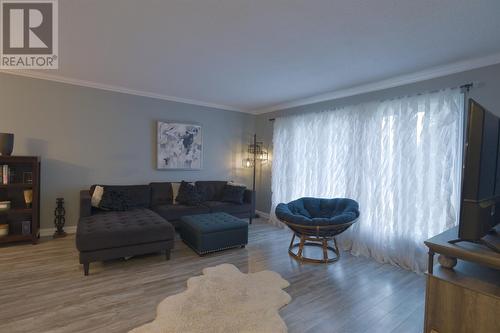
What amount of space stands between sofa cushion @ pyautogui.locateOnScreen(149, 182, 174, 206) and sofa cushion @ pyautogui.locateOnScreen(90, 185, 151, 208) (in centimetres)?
10

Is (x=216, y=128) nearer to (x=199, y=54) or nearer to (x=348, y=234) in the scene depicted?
(x=199, y=54)

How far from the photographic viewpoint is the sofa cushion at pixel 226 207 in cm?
441

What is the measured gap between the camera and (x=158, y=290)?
7.82 feet

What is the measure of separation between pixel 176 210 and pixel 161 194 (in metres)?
0.60

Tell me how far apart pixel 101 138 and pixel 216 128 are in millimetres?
2209

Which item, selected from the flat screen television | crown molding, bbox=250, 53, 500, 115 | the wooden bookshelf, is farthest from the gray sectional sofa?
the flat screen television

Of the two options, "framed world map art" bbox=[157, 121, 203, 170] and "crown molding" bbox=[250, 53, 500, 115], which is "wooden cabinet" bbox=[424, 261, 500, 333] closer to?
"crown molding" bbox=[250, 53, 500, 115]

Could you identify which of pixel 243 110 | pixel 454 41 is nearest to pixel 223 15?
pixel 454 41

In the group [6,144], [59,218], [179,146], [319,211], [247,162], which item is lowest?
[59,218]

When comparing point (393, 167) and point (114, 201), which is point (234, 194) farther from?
point (393, 167)

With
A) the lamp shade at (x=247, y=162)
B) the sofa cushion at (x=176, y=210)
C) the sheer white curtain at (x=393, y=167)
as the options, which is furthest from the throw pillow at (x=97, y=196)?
the sheer white curtain at (x=393, y=167)
